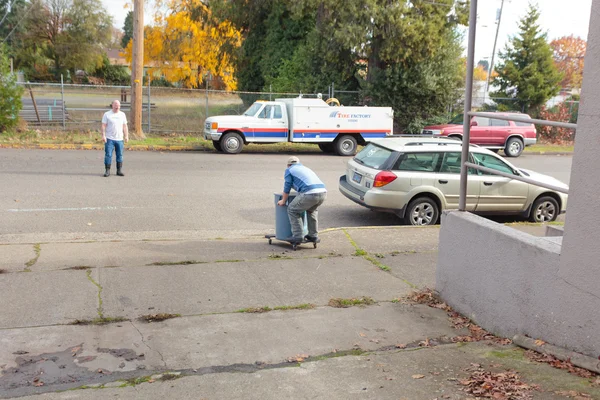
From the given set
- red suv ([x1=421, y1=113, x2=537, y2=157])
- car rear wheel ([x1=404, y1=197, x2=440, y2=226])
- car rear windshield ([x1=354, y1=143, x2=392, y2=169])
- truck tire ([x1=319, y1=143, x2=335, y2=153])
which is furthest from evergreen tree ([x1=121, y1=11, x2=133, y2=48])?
car rear wheel ([x1=404, y1=197, x2=440, y2=226])

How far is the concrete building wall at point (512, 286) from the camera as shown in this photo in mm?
4512

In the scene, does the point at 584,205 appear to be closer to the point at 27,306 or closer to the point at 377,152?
the point at 27,306

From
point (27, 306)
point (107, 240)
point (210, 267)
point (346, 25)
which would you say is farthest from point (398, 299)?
point (346, 25)

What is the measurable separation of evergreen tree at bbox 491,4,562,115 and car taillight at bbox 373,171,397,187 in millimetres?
6134

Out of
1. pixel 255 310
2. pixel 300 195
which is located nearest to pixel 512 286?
pixel 255 310

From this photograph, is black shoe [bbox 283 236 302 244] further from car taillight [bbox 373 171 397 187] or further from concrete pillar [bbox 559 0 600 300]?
concrete pillar [bbox 559 0 600 300]

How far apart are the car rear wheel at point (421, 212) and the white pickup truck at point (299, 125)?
10.4m

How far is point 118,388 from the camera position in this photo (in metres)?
4.37

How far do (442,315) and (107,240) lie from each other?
213 inches

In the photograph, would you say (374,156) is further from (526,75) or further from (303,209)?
(526,75)

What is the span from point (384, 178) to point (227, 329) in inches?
226

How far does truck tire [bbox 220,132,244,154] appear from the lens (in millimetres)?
20969

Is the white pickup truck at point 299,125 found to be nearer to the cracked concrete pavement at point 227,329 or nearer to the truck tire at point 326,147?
the truck tire at point 326,147

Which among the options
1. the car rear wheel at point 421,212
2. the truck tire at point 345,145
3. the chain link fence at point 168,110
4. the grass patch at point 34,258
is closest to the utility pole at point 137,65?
the chain link fence at point 168,110
